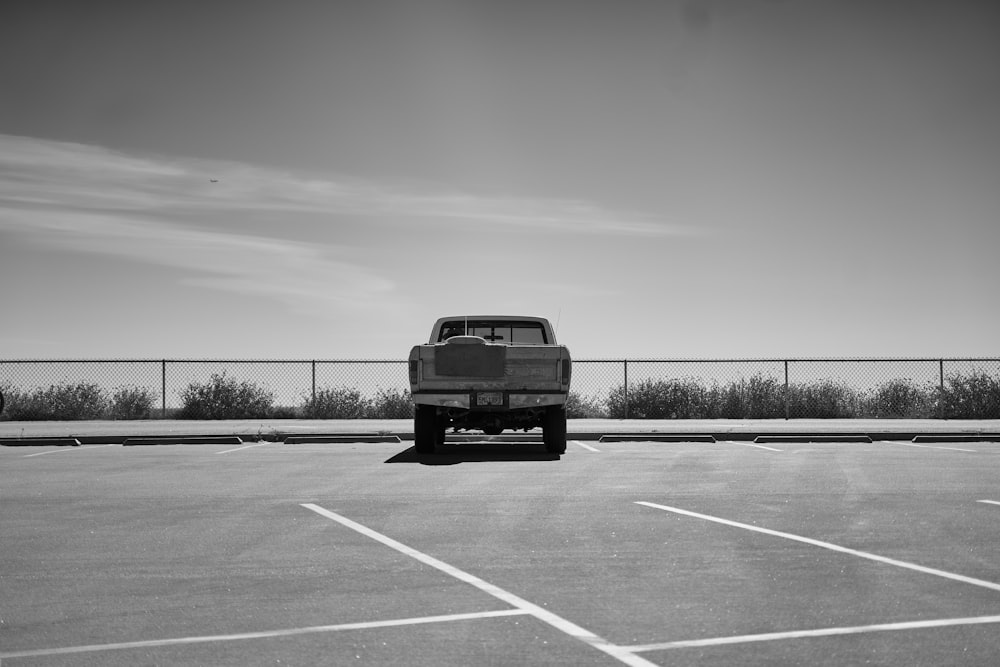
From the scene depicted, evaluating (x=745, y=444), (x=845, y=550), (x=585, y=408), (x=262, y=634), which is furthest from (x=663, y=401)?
(x=262, y=634)

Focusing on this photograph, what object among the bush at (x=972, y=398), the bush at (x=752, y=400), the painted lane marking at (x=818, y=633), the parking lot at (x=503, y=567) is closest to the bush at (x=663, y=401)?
the bush at (x=752, y=400)

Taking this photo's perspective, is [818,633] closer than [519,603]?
Yes

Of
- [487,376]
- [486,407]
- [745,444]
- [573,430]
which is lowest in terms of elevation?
[745,444]

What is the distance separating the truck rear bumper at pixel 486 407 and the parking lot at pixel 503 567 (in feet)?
7.82

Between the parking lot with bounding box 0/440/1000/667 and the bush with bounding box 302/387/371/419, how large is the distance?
53.7 feet

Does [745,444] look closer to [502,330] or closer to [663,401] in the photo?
[502,330]

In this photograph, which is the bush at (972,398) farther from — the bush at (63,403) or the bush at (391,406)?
the bush at (63,403)

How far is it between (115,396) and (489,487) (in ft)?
71.5

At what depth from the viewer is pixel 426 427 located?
17.3 meters

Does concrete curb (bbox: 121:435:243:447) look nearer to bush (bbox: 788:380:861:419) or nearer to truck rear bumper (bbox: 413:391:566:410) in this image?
truck rear bumper (bbox: 413:391:566:410)

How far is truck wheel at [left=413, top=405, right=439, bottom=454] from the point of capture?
17.3 meters

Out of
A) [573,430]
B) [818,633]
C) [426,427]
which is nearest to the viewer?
[818,633]

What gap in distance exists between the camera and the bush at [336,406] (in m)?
31.1

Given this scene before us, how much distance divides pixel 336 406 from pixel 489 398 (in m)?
15.0
